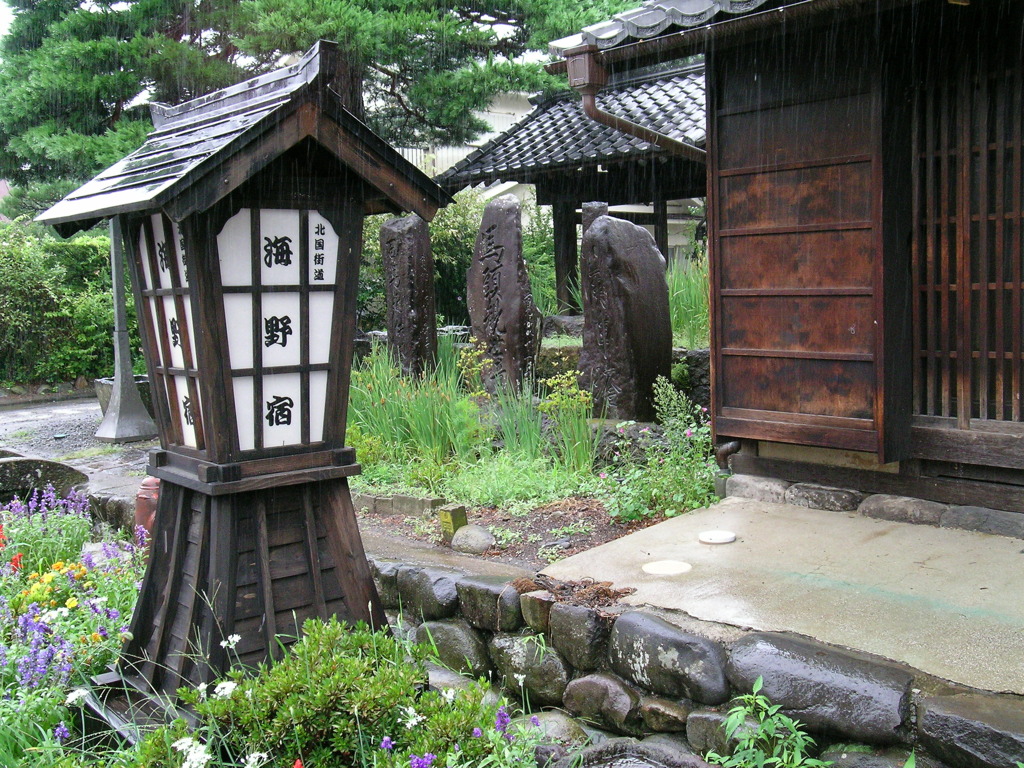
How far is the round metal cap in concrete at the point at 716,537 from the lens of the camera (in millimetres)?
4832

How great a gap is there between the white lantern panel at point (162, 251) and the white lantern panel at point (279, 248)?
0.39 m

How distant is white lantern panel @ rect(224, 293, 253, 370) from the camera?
356 cm

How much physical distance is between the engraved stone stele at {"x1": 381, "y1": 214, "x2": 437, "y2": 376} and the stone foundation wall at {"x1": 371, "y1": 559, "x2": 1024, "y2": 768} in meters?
5.19

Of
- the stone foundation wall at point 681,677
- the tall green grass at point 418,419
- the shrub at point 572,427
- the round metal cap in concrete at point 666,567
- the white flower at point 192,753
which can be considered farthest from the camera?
the tall green grass at point 418,419

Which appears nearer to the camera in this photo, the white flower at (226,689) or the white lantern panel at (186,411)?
the white flower at (226,689)

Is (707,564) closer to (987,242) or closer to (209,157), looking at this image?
(987,242)

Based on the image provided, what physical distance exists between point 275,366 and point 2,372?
14.8 metres

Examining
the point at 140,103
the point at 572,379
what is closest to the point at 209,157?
the point at 572,379

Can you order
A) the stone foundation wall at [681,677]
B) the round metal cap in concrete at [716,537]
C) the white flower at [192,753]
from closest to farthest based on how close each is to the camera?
the white flower at [192,753] → the stone foundation wall at [681,677] → the round metal cap in concrete at [716,537]

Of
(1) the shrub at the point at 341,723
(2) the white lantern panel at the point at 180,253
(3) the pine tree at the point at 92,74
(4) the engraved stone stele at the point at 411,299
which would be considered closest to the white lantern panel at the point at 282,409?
(2) the white lantern panel at the point at 180,253

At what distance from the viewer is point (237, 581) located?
3635mm

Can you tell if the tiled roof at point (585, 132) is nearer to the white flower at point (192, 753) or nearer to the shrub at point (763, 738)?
the shrub at point (763, 738)

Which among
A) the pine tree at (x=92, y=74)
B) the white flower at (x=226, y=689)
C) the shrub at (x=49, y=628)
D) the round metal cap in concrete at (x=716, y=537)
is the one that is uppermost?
the pine tree at (x=92, y=74)

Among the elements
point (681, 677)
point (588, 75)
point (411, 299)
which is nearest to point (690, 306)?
point (411, 299)
